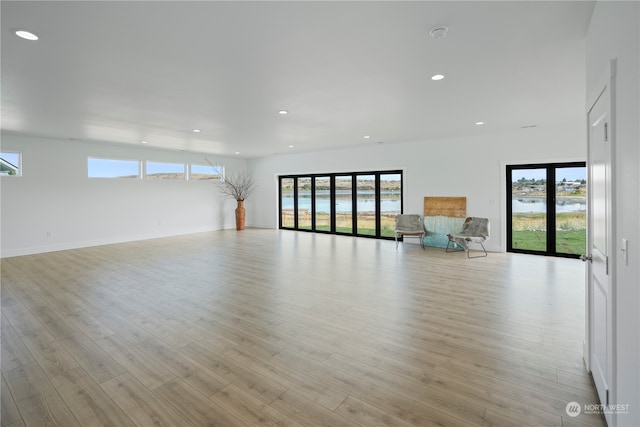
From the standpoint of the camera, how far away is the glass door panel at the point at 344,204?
9.68m

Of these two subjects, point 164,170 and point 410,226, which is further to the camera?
point 164,170

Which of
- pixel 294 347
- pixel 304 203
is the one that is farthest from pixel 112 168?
pixel 294 347

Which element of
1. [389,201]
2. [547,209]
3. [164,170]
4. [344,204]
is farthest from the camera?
[344,204]

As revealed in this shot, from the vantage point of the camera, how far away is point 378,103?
462cm

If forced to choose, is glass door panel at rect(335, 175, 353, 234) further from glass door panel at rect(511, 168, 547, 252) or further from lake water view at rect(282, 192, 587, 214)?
glass door panel at rect(511, 168, 547, 252)

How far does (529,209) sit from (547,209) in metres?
0.31

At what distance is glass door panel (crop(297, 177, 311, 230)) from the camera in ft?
35.0

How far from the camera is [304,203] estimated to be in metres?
10.8

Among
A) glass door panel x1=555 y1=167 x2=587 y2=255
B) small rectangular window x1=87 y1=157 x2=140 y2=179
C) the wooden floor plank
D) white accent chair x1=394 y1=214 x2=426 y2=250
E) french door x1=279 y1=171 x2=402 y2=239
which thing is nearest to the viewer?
the wooden floor plank

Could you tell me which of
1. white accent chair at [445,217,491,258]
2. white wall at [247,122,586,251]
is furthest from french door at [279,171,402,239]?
white accent chair at [445,217,491,258]

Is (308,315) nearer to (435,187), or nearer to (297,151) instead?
(435,187)

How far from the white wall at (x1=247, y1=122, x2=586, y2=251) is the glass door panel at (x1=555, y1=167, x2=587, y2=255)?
35 cm

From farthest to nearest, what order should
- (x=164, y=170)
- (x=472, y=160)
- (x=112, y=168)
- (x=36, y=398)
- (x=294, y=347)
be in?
(x=164, y=170), (x=112, y=168), (x=472, y=160), (x=294, y=347), (x=36, y=398)

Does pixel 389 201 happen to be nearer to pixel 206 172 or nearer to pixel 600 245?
pixel 206 172
